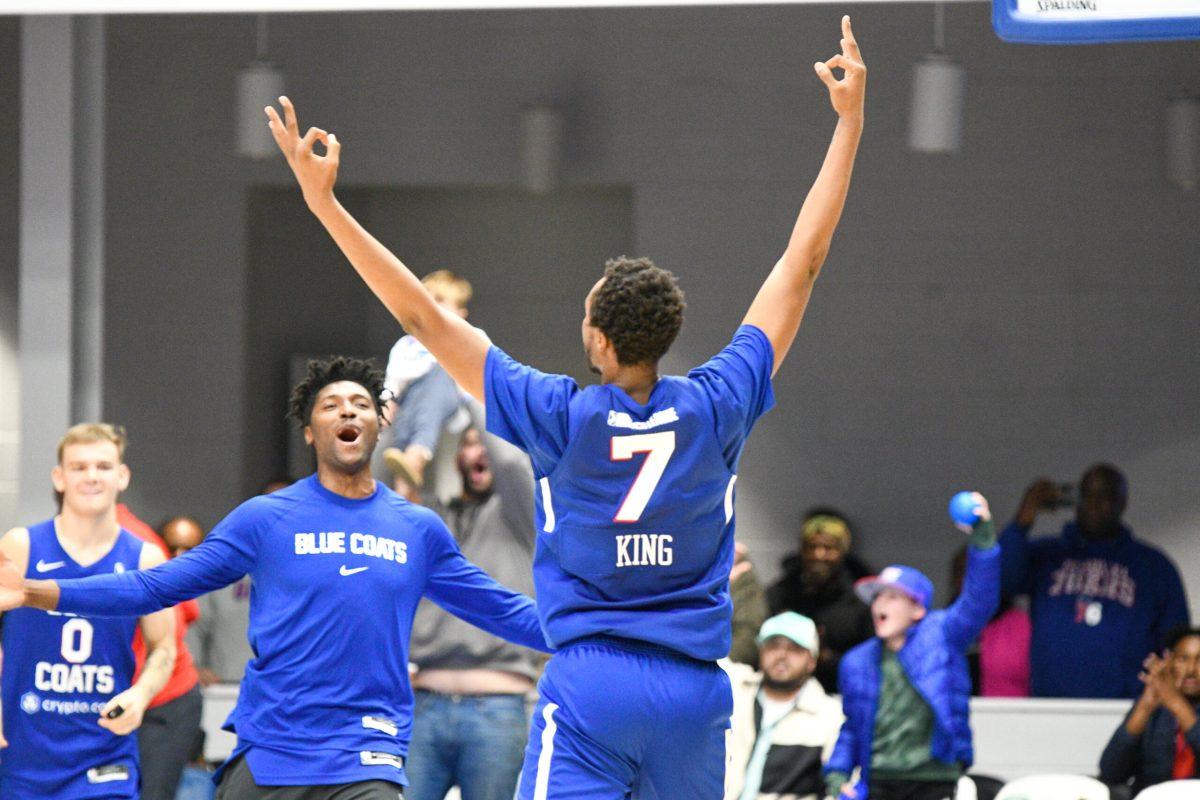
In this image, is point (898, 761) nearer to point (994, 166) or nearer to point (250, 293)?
point (994, 166)

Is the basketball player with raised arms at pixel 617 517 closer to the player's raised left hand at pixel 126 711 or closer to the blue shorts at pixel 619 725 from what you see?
the blue shorts at pixel 619 725

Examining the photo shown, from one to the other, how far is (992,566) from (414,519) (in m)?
2.86

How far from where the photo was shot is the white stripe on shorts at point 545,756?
11.4 feet

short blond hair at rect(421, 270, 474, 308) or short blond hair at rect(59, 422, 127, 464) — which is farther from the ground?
short blond hair at rect(421, 270, 474, 308)

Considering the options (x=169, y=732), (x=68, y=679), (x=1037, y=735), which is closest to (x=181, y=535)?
(x=169, y=732)

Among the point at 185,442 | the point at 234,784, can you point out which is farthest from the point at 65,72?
the point at 234,784

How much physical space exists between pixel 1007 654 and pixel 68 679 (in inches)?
184

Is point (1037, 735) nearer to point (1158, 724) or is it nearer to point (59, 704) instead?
point (1158, 724)

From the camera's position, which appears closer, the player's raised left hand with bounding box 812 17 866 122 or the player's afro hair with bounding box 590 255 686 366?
the player's afro hair with bounding box 590 255 686 366

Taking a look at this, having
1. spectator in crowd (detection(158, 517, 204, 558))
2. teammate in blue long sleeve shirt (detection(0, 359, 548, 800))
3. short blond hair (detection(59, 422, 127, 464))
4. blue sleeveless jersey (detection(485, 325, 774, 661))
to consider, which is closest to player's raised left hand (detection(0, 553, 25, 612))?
teammate in blue long sleeve shirt (detection(0, 359, 548, 800))

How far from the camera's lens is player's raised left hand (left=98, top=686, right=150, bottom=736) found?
5074mm

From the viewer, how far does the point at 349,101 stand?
10547 millimetres

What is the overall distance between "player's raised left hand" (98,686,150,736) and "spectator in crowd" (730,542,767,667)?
2956 millimetres

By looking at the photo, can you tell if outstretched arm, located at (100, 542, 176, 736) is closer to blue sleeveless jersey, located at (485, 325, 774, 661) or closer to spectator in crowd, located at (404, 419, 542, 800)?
spectator in crowd, located at (404, 419, 542, 800)
